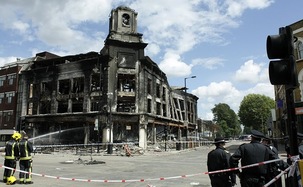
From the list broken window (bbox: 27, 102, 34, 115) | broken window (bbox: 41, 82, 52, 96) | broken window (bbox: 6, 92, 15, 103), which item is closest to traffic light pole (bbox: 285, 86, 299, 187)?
broken window (bbox: 41, 82, 52, 96)

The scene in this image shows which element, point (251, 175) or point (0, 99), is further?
point (0, 99)

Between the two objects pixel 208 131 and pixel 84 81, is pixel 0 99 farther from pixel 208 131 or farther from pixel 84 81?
pixel 208 131

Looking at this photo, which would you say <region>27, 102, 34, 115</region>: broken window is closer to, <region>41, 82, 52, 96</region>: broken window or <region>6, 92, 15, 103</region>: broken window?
<region>41, 82, 52, 96</region>: broken window

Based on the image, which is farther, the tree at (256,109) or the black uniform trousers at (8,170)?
the tree at (256,109)

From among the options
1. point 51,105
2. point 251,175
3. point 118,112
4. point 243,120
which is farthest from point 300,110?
point 243,120

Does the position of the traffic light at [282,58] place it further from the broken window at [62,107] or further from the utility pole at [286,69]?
the broken window at [62,107]

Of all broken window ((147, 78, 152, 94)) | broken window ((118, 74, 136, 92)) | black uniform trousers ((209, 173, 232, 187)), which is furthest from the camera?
broken window ((147, 78, 152, 94))

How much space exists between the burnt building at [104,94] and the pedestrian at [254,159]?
98.1 feet

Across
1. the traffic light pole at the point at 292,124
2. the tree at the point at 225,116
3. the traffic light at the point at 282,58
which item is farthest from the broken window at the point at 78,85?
the tree at the point at 225,116

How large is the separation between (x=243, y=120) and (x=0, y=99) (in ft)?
193

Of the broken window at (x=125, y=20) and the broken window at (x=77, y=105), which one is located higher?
the broken window at (x=125, y=20)

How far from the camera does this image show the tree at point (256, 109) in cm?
7788

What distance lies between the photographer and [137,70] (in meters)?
40.7

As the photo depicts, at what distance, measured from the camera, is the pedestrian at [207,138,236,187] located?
609 centimetres
